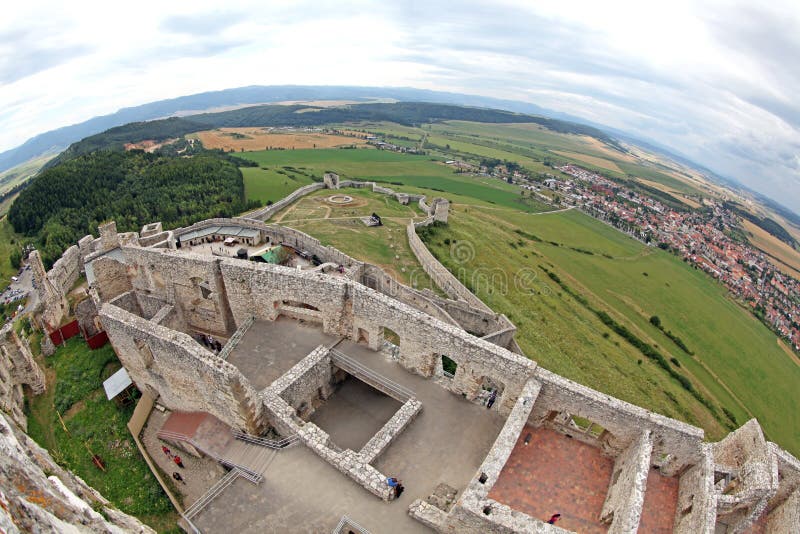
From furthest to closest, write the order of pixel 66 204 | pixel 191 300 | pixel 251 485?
pixel 66 204 → pixel 191 300 → pixel 251 485

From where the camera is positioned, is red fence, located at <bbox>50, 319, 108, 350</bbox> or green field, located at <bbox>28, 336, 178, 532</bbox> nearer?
green field, located at <bbox>28, 336, 178, 532</bbox>

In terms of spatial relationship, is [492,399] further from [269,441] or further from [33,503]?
[33,503]

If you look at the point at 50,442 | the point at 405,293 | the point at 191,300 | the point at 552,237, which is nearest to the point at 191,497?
the point at 50,442

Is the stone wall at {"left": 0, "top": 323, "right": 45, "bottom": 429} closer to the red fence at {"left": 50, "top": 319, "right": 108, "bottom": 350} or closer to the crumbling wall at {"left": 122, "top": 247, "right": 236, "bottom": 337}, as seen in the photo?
the red fence at {"left": 50, "top": 319, "right": 108, "bottom": 350}

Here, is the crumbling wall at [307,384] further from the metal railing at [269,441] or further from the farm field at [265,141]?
the farm field at [265,141]

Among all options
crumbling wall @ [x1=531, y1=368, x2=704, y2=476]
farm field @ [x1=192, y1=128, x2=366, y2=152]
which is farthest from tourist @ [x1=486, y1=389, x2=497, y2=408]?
farm field @ [x1=192, y1=128, x2=366, y2=152]

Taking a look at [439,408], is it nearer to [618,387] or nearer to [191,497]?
[191,497]
